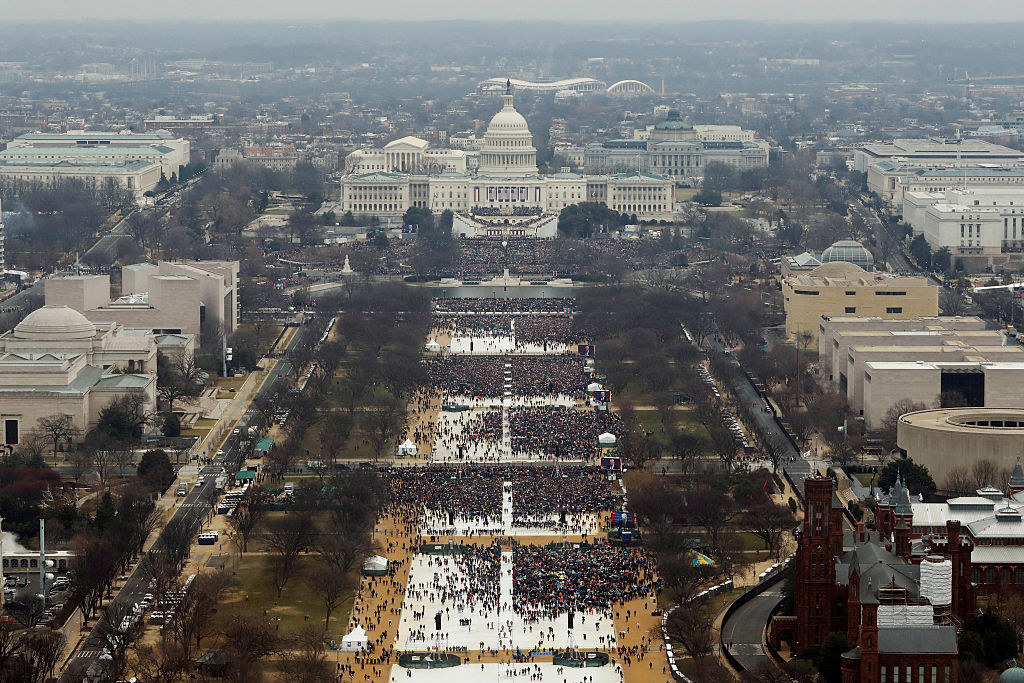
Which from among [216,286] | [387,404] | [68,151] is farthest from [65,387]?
[68,151]

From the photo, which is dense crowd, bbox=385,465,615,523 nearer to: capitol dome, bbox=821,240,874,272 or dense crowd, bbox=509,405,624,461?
dense crowd, bbox=509,405,624,461

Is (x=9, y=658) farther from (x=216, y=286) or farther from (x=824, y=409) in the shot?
(x=216, y=286)

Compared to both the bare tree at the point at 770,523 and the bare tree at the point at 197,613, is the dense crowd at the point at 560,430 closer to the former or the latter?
the bare tree at the point at 770,523

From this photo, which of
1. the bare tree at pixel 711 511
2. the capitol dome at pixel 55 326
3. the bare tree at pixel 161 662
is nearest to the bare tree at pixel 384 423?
the capitol dome at pixel 55 326

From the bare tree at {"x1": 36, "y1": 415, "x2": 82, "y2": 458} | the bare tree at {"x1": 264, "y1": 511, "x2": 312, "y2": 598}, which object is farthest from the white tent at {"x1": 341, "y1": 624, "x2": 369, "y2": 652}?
the bare tree at {"x1": 36, "y1": 415, "x2": 82, "y2": 458}

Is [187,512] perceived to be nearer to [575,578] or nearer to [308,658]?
[575,578]

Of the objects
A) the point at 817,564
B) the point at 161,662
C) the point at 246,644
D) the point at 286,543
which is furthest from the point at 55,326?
the point at 817,564
